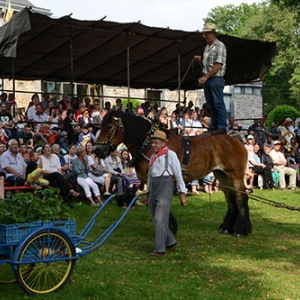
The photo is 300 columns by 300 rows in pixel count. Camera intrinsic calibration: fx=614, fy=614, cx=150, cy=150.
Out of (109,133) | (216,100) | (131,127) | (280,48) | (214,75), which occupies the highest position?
(280,48)

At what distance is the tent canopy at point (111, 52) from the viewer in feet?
53.5

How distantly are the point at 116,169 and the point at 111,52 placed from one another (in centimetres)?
553

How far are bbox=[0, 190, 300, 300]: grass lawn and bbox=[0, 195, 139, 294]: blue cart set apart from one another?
7.5 inches

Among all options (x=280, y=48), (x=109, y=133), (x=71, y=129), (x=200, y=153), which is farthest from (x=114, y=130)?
(x=280, y=48)

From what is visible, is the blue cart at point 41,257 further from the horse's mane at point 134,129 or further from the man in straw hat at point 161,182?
the horse's mane at point 134,129

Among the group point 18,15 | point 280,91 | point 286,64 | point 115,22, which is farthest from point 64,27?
point 280,91

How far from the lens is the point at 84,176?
14930mm

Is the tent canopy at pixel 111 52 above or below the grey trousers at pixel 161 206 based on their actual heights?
above

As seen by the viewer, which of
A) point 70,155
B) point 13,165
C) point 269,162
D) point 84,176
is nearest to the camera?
point 13,165

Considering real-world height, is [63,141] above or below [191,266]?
above

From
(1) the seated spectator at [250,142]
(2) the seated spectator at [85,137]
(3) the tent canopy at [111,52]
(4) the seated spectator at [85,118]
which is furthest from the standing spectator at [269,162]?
(2) the seated spectator at [85,137]

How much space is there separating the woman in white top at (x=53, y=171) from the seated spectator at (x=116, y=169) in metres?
1.45

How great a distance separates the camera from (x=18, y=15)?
14.3 meters

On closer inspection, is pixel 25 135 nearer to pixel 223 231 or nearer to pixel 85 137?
pixel 85 137
